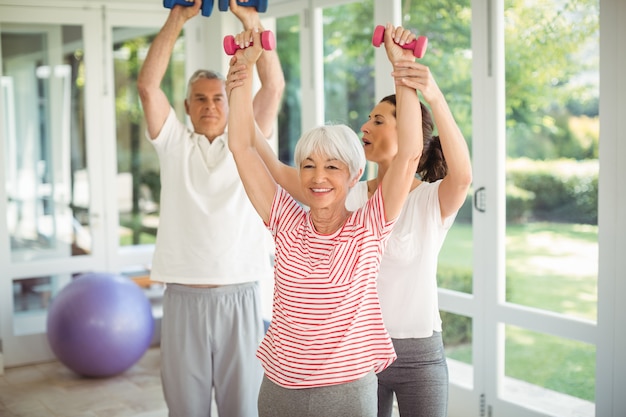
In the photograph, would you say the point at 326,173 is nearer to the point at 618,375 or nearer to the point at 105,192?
the point at 618,375

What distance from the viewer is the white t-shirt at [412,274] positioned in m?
1.99

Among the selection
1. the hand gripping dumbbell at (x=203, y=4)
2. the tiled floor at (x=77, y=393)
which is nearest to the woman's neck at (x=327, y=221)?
the hand gripping dumbbell at (x=203, y=4)

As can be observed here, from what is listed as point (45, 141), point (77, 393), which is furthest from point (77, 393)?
point (45, 141)

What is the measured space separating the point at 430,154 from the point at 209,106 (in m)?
0.86

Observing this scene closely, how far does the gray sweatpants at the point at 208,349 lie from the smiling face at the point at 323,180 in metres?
0.90

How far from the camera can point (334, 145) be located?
5.71 feet

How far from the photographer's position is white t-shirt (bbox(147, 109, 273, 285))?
98.1 inches

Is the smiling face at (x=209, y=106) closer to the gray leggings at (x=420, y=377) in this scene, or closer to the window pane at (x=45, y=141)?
the gray leggings at (x=420, y=377)

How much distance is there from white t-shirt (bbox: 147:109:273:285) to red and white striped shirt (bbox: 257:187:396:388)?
0.79m

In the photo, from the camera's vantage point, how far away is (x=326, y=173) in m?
1.74

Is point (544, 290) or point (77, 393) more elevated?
point (544, 290)

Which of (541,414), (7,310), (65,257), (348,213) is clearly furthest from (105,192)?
(348,213)

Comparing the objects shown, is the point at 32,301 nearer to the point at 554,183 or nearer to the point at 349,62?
the point at 349,62

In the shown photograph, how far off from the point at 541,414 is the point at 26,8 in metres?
3.79
